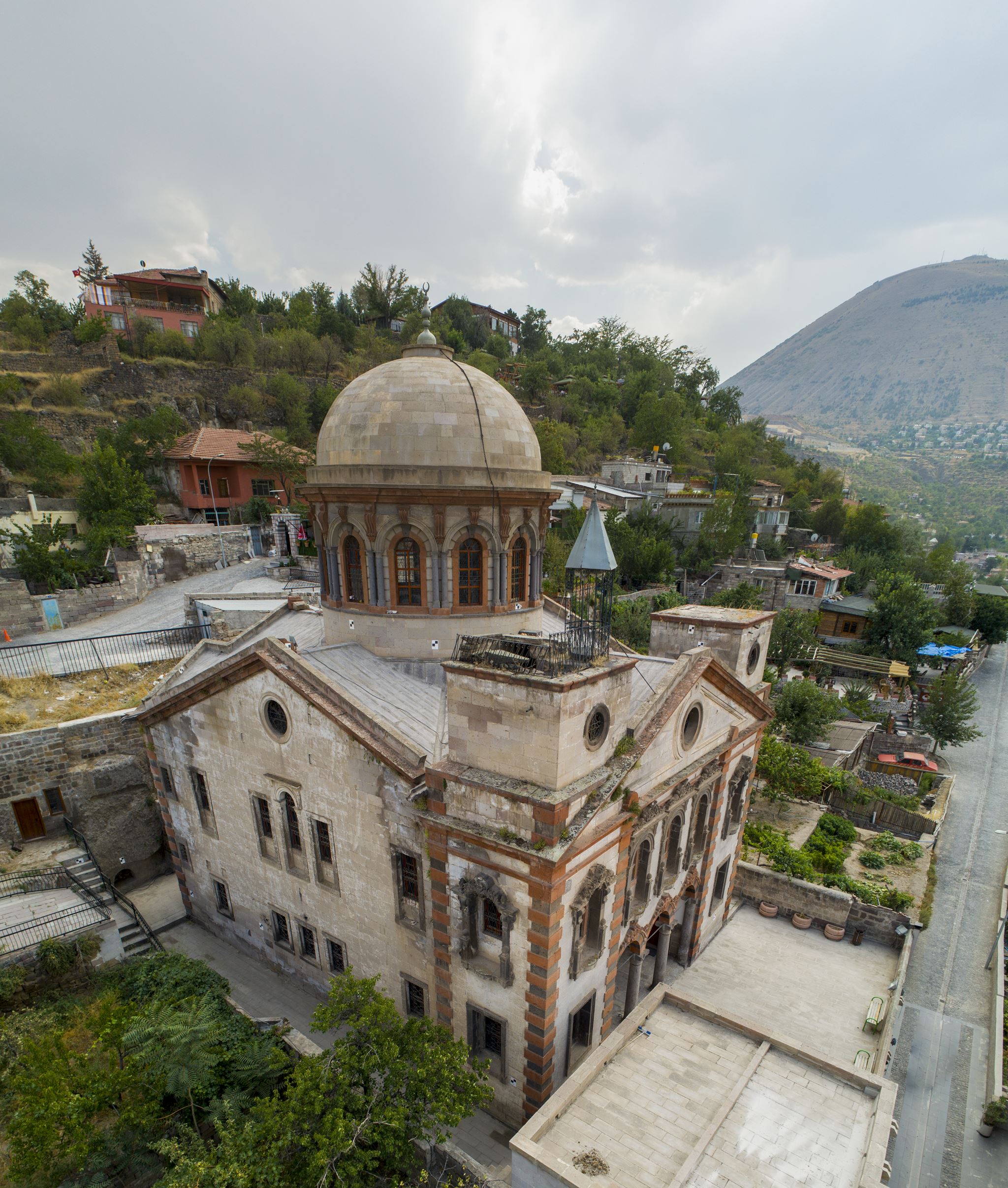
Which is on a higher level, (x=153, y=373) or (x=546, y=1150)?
(x=153, y=373)

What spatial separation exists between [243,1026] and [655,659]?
49.6 ft

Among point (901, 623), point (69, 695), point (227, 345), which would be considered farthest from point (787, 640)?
point (227, 345)

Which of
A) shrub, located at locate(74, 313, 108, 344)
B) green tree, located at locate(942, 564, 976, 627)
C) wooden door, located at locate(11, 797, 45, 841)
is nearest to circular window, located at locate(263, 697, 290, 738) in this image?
wooden door, located at locate(11, 797, 45, 841)

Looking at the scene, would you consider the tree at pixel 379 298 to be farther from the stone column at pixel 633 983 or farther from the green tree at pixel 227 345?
the stone column at pixel 633 983

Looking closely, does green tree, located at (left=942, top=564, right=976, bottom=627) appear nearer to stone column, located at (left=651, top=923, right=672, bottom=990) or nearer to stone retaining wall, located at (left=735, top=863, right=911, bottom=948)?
stone retaining wall, located at (left=735, top=863, right=911, bottom=948)

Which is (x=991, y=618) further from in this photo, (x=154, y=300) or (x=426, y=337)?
(x=154, y=300)

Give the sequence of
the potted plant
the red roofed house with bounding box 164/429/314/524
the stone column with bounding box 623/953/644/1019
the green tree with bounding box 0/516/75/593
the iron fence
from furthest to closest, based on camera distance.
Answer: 1. the red roofed house with bounding box 164/429/314/524
2. the green tree with bounding box 0/516/75/593
3. the stone column with bounding box 623/953/644/1019
4. the potted plant
5. the iron fence

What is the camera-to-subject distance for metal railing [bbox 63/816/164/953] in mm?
19047

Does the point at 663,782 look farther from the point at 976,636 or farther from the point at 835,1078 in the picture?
the point at 976,636

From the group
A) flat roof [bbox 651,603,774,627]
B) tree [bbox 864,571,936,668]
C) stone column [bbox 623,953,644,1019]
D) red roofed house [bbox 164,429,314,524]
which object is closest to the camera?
stone column [bbox 623,953,644,1019]

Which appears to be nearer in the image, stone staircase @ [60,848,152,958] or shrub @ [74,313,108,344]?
stone staircase @ [60,848,152,958]

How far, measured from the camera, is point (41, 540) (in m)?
38.4

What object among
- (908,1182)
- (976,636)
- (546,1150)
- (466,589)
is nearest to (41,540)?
(466,589)

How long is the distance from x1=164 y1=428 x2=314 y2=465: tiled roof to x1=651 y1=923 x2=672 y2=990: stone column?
147ft
